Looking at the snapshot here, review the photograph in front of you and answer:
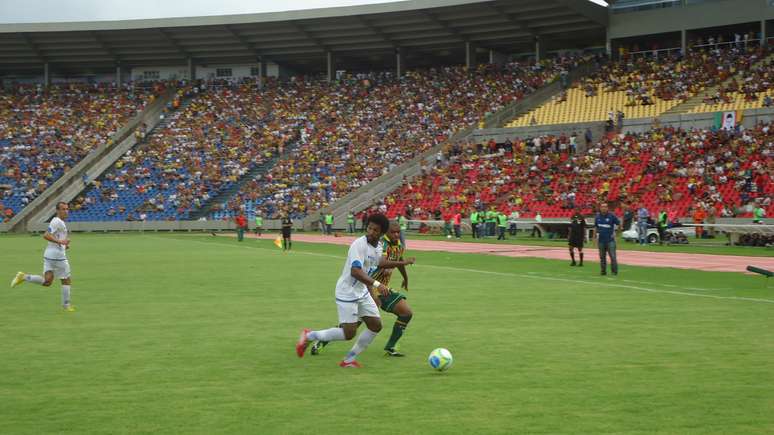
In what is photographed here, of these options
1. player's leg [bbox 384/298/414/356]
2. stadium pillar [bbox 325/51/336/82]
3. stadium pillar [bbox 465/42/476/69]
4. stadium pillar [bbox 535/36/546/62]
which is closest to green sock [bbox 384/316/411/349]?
player's leg [bbox 384/298/414/356]

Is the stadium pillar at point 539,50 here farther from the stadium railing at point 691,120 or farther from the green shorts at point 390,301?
the green shorts at point 390,301

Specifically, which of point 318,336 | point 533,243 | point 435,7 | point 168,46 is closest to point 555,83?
point 435,7

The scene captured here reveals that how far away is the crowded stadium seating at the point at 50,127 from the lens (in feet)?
224

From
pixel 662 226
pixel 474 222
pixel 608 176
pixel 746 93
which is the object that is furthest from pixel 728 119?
pixel 474 222

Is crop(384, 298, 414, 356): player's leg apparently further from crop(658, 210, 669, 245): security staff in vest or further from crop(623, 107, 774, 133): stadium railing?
crop(623, 107, 774, 133): stadium railing

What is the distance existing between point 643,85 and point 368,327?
167ft

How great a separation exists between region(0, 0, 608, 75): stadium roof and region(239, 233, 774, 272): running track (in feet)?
84.9

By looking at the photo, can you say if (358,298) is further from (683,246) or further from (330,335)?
(683,246)

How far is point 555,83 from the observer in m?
62.9

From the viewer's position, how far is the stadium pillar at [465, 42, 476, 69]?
68812 mm

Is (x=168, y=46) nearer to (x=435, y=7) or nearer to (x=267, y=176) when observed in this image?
(x=267, y=176)

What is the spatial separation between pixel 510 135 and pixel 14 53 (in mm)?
47158

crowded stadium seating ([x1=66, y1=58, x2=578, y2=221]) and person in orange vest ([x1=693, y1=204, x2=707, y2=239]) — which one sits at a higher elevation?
crowded stadium seating ([x1=66, y1=58, x2=578, y2=221])

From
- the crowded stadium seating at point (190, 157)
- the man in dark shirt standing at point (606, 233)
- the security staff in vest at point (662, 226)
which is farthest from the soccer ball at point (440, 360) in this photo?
the crowded stadium seating at point (190, 157)
